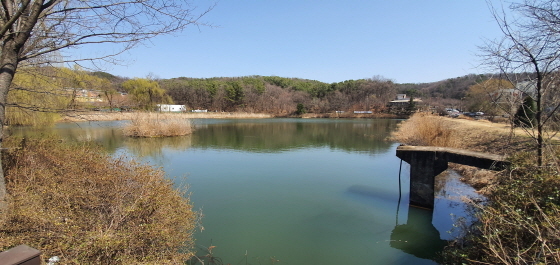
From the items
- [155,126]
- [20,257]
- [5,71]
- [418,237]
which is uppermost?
[5,71]

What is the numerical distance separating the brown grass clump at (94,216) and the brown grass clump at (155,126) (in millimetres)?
15651

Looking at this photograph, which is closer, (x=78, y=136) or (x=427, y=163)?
(x=427, y=163)

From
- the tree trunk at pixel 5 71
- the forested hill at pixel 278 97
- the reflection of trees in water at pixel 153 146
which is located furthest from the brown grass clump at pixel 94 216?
→ the forested hill at pixel 278 97

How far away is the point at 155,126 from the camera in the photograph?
2020cm

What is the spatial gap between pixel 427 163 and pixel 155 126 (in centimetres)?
1887

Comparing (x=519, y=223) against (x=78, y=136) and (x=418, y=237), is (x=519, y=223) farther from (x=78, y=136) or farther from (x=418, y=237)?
(x=78, y=136)

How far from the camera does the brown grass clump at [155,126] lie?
19.8 m

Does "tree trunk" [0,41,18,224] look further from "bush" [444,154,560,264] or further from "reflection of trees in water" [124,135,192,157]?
"reflection of trees in water" [124,135,192,157]

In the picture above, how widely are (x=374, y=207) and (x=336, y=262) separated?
2.84 m

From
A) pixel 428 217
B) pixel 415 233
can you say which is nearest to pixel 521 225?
pixel 415 233

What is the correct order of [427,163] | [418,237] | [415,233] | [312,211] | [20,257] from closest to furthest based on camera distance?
1. [20,257]
2. [418,237]
3. [415,233]
4. [427,163]
5. [312,211]

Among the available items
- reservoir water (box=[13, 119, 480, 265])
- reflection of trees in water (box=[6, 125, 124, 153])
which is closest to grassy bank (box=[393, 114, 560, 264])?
reservoir water (box=[13, 119, 480, 265])

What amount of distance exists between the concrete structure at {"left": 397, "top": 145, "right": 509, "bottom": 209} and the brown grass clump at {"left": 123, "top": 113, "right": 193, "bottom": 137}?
709 inches

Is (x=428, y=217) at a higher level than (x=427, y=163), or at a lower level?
lower
